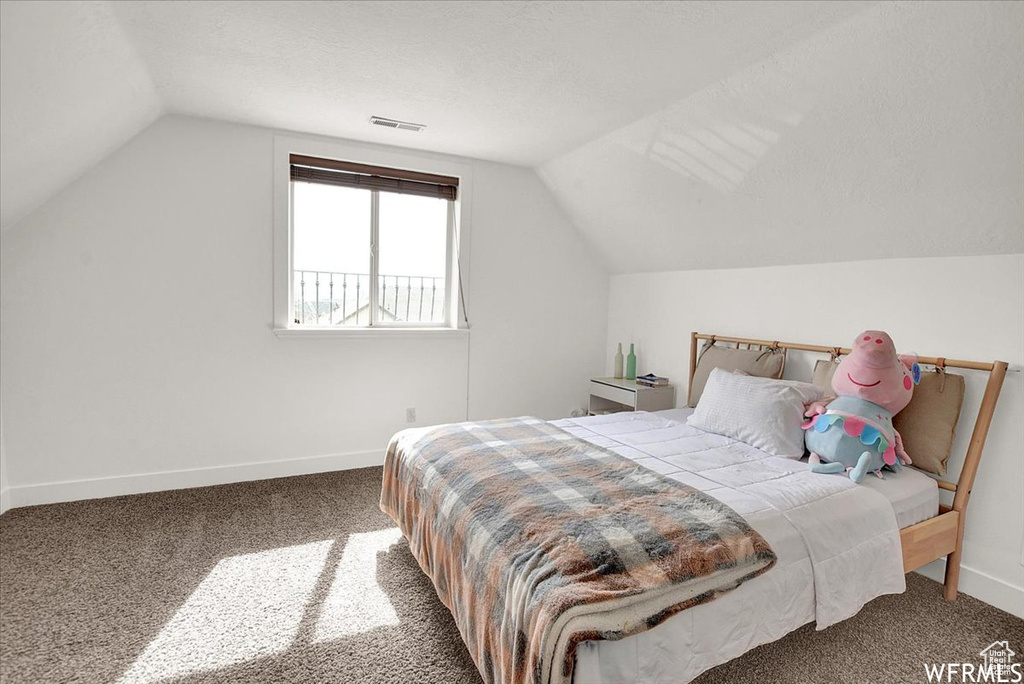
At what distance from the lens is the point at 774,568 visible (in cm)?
159

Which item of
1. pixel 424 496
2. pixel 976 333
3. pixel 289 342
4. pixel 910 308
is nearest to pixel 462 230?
pixel 289 342

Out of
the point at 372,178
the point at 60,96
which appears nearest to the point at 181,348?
the point at 60,96

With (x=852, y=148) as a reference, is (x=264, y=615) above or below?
below

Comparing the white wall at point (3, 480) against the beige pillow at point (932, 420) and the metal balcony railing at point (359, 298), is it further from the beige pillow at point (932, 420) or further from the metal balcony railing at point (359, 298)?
the beige pillow at point (932, 420)

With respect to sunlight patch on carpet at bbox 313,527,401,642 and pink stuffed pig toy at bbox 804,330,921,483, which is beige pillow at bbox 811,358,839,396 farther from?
sunlight patch on carpet at bbox 313,527,401,642

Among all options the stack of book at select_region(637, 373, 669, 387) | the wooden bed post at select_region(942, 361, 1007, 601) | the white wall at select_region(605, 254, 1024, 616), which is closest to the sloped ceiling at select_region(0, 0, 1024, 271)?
the white wall at select_region(605, 254, 1024, 616)

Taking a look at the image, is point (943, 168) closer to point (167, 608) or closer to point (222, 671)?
point (222, 671)

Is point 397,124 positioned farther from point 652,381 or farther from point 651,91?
point 652,381

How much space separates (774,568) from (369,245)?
3.14m

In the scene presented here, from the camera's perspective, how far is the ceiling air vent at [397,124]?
3.05 metres

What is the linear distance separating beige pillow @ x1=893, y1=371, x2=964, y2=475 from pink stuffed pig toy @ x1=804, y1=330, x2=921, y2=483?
Answer: 0.07 meters

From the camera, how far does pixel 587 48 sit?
211 cm

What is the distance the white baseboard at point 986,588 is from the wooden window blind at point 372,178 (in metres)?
3.54

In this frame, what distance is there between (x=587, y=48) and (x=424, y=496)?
1.94 m
